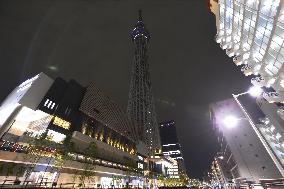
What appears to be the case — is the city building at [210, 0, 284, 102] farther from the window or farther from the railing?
the window

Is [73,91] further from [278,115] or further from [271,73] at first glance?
[278,115]

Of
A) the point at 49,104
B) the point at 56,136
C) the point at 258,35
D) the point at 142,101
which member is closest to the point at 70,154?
the point at 56,136

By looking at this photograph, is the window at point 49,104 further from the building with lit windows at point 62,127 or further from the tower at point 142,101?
the tower at point 142,101

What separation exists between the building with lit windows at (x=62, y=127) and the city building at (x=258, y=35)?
3853 centimetres

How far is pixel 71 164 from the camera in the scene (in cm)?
4412

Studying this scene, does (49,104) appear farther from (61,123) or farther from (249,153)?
(249,153)

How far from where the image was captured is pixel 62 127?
1951 inches

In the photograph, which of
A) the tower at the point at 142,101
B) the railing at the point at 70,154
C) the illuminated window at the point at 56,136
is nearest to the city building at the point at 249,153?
the railing at the point at 70,154

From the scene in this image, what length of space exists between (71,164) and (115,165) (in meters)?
22.8

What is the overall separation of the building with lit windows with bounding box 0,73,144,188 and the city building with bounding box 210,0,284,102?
38.5 m

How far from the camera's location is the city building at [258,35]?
832 inches

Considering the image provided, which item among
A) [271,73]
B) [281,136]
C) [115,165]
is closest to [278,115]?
[281,136]

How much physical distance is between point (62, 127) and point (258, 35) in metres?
50.0

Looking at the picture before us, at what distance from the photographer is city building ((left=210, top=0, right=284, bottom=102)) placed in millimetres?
21130
